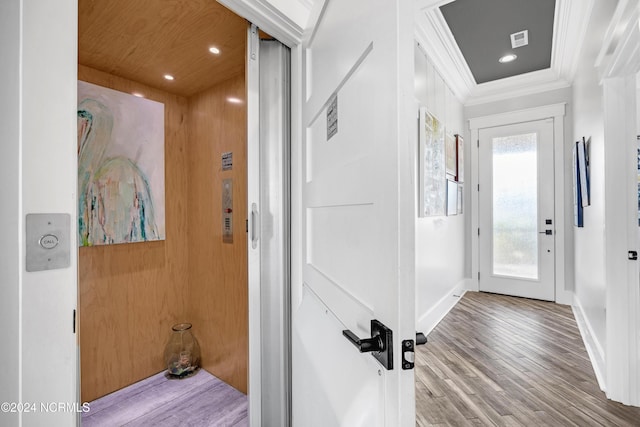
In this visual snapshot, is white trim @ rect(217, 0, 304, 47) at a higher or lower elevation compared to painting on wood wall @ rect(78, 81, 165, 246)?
higher

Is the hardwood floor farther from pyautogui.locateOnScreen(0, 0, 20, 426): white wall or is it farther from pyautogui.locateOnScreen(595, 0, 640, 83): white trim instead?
pyautogui.locateOnScreen(595, 0, 640, 83): white trim

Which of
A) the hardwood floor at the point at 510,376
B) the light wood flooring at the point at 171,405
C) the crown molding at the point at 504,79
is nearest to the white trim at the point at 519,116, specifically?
the crown molding at the point at 504,79

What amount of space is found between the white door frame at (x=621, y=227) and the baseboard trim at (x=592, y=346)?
0.62ft

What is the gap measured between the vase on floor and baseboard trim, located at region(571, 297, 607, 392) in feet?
9.00

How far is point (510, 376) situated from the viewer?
2.11 metres

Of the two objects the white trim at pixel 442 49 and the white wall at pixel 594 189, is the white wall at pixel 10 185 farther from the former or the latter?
the white wall at pixel 594 189

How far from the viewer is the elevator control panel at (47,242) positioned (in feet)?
2.20

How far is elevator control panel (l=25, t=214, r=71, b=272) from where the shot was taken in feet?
2.20

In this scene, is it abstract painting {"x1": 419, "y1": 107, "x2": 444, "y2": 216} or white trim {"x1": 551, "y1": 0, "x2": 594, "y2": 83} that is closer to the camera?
white trim {"x1": 551, "y1": 0, "x2": 594, "y2": 83}

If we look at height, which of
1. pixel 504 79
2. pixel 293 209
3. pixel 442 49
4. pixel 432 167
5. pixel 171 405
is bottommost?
pixel 171 405

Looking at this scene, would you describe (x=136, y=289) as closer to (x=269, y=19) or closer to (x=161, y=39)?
(x=161, y=39)

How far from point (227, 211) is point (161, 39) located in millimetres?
1030

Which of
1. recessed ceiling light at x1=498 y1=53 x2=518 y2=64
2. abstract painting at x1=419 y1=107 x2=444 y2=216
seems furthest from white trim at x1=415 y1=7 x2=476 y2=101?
Answer: abstract painting at x1=419 y1=107 x2=444 y2=216

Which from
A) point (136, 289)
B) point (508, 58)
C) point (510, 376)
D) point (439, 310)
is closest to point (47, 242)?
point (136, 289)
